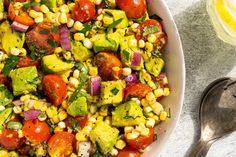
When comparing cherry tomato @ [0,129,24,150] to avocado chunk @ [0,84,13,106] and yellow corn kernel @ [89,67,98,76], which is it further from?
yellow corn kernel @ [89,67,98,76]

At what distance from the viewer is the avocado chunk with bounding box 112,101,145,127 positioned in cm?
194

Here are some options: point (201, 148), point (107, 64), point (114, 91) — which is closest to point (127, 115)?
point (114, 91)

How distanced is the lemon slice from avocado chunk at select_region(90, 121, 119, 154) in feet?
2.44

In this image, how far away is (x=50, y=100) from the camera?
1995mm

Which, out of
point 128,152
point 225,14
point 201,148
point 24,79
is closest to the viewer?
point 24,79

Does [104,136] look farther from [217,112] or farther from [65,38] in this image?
[217,112]

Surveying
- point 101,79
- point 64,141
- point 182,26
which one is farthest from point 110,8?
point 64,141

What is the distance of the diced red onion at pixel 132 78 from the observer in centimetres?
202

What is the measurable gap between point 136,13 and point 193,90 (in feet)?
1.84

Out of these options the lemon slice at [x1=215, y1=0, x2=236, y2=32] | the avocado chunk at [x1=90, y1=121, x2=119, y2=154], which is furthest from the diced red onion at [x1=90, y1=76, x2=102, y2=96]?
the lemon slice at [x1=215, y1=0, x2=236, y2=32]

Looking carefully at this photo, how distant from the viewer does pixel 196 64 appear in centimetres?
237

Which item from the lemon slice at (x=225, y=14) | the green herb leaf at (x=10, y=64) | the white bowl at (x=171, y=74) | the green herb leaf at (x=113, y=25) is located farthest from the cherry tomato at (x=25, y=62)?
the lemon slice at (x=225, y=14)

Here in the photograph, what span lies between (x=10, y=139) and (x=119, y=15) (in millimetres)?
678

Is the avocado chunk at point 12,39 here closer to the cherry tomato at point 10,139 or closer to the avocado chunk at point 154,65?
the cherry tomato at point 10,139
